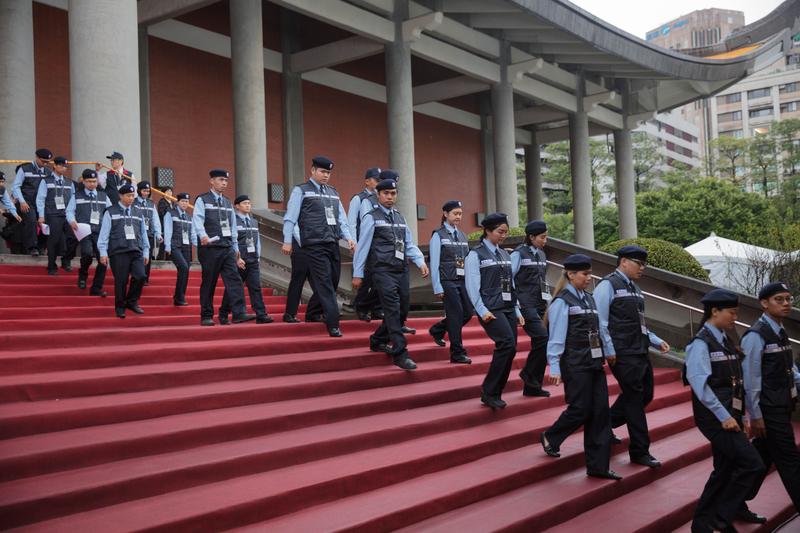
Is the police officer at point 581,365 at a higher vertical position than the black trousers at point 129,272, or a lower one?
lower

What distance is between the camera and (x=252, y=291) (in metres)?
9.84

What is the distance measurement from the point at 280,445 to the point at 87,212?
6499mm

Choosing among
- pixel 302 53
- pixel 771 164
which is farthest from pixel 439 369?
pixel 771 164

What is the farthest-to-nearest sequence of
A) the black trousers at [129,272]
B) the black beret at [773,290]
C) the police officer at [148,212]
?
the police officer at [148,212] → the black trousers at [129,272] → the black beret at [773,290]

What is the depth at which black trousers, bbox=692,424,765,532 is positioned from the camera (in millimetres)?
5199

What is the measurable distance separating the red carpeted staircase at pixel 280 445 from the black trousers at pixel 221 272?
31.1 inches

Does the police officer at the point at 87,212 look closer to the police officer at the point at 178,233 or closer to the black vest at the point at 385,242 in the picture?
the police officer at the point at 178,233

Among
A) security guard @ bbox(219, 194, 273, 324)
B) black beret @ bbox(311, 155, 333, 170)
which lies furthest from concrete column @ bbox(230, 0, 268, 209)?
black beret @ bbox(311, 155, 333, 170)

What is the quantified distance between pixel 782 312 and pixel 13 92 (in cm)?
1309

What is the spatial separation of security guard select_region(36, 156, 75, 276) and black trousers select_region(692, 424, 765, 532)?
8725 millimetres

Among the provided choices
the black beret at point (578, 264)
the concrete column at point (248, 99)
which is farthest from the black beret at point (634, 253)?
the concrete column at point (248, 99)

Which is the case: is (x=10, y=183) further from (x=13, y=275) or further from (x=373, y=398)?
(x=373, y=398)

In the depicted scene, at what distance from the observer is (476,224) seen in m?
30.1

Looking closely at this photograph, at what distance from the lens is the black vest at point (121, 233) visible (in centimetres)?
947
